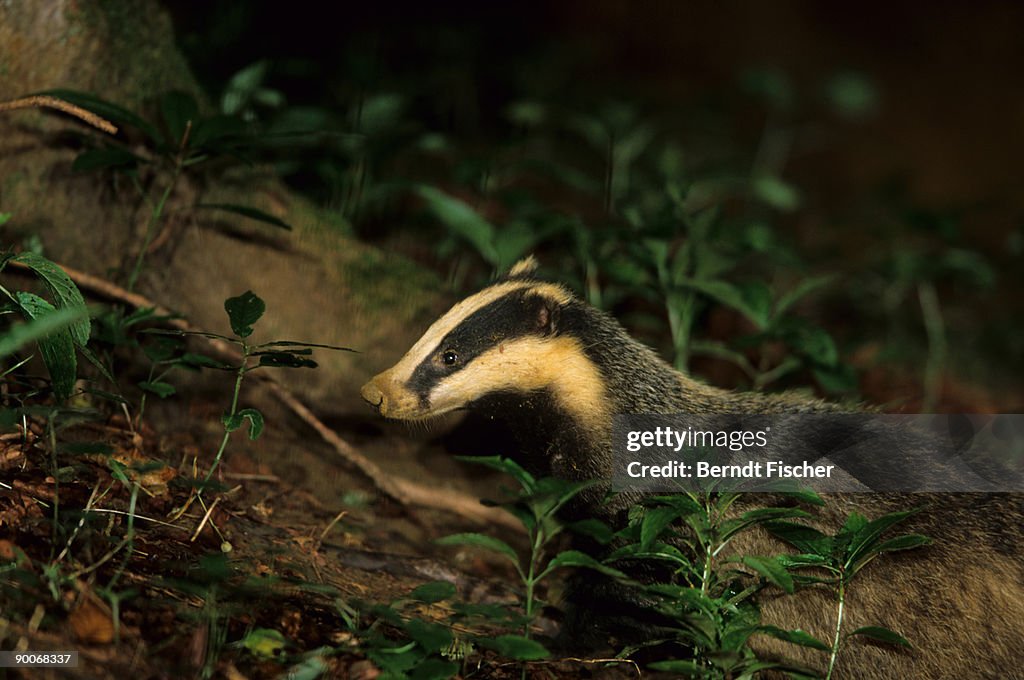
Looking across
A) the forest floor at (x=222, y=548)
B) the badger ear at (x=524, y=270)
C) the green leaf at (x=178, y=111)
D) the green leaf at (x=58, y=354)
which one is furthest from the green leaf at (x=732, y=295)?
the green leaf at (x=58, y=354)

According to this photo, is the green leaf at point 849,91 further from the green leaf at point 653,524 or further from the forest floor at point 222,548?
the green leaf at point 653,524

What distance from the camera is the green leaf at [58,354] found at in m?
3.57

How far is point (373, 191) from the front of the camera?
665 centimetres

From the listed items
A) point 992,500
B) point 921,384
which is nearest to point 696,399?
point 992,500

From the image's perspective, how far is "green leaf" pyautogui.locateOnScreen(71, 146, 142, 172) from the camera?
15.3 feet

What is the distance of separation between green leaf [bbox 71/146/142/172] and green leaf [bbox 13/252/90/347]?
1.11 m

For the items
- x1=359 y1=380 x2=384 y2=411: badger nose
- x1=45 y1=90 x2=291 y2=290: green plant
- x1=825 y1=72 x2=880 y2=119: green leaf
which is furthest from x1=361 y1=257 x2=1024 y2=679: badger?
x1=825 y1=72 x2=880 y2=119: green leaf

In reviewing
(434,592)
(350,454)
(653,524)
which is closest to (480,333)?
(350,454)

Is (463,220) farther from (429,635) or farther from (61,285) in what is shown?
(429,635)

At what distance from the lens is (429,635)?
123 inches

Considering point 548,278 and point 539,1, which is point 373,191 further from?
point 539,1

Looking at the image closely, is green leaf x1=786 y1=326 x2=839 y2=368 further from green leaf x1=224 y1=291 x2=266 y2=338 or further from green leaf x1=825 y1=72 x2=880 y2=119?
green leaf x1=825 y1=72 x2=880 y2=119

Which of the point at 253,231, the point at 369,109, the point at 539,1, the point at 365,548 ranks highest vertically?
the point at 539,1

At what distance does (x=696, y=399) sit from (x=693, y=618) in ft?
5.43
